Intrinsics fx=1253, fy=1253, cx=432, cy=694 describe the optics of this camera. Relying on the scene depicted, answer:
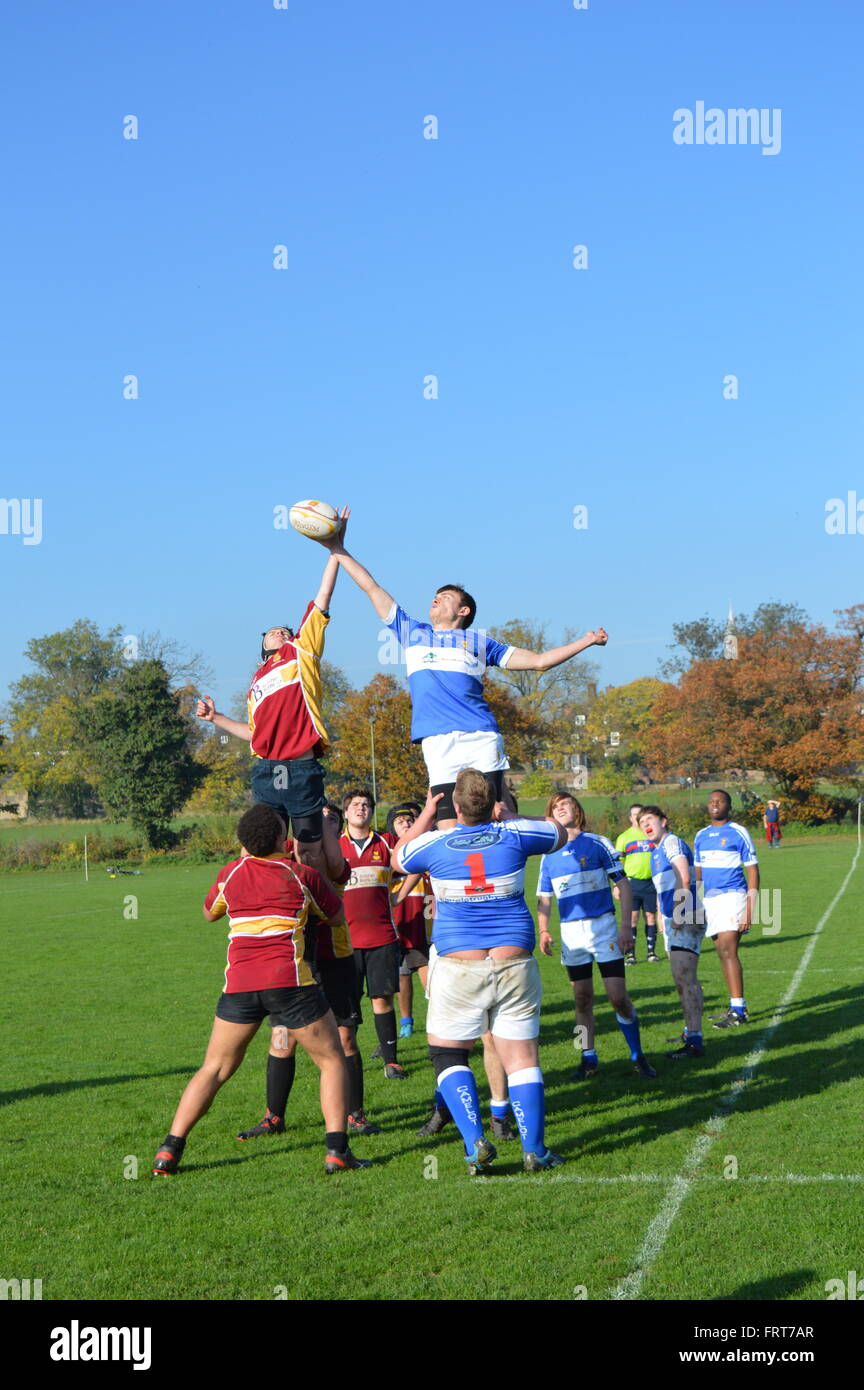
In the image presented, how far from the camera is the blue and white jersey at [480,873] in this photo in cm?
714

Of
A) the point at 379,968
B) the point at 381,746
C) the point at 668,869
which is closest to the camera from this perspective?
the point at 379,968

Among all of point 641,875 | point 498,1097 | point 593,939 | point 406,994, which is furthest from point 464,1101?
point 641,875

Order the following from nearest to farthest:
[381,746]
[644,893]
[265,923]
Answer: [265,923], [644,893], [381,746]

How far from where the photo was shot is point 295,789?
25.8 feet

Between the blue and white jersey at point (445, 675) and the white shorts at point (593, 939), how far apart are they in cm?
286

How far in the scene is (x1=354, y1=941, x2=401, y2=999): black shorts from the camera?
10656 millimetres

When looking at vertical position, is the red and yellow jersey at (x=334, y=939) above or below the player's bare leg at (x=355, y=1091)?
above

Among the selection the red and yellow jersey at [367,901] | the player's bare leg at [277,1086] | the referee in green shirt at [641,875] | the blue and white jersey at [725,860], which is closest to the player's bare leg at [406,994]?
the red and yellow jersey at [367,901]

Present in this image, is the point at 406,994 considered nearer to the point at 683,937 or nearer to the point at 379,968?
the point at 379,968

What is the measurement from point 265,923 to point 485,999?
1386 mm

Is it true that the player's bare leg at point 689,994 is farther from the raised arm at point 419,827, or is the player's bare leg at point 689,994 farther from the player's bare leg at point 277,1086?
the raised arm at point 419,827
